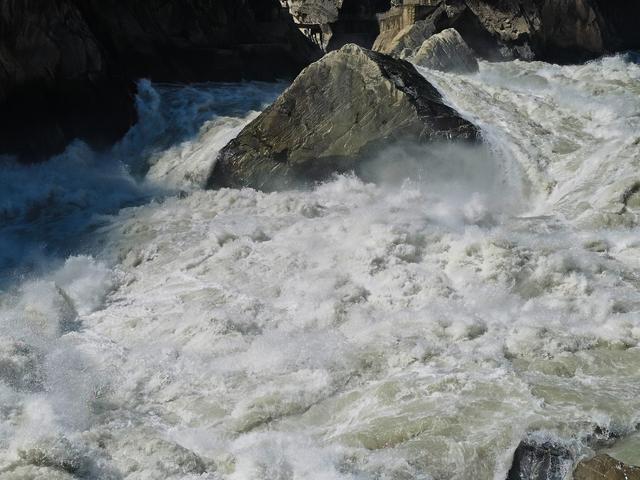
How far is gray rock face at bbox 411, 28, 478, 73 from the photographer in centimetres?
1521

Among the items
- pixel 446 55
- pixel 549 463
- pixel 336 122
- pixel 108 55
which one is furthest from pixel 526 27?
pixel 549 463

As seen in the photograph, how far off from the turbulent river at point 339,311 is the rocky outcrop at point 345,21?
10.8 m

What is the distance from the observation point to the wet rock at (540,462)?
15.8ft

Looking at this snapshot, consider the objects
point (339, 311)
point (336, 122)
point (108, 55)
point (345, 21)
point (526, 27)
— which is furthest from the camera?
point (345, 21)

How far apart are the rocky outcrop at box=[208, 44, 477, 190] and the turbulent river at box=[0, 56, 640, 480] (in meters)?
0.31

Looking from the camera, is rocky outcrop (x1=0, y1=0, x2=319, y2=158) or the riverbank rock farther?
rocky outcrop (x1=0, y1=0, x2=319, y2=158)

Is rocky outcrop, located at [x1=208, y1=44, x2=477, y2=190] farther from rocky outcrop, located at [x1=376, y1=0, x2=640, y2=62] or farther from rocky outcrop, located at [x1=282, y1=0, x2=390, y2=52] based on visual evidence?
rocky outcrop, located at [x1=282, y1=0, x2=390, y2=52]

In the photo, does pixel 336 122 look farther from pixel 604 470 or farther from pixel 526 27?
pixel 526 27

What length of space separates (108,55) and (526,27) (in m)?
10.5

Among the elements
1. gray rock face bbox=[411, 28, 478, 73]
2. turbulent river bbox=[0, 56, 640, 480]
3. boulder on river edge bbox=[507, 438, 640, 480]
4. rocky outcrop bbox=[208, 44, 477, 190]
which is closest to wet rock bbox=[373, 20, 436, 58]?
gray rock face bbox=[411, 28, 478, 73]

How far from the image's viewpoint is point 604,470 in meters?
4.54

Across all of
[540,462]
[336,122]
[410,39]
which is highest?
[410,39]

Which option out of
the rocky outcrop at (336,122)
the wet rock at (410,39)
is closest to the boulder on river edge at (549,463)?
the rocky outcrop at (336,122)

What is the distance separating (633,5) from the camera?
24.5 metres
